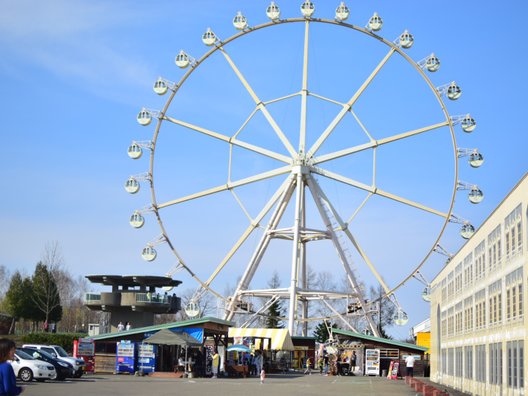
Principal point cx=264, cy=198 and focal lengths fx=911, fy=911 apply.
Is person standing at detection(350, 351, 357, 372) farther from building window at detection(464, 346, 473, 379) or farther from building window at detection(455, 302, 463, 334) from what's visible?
building window at detection(464, 346, 473, 379)

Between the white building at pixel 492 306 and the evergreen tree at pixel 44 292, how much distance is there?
225 feet

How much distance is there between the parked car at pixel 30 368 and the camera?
127 feet

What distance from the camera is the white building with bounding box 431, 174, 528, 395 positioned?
22031 millimetres

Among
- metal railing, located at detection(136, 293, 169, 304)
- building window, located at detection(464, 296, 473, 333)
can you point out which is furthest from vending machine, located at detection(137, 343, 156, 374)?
metal railing, located at detection(136, 293, 169, 304)

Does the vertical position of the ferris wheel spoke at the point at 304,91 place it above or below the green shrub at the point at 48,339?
above

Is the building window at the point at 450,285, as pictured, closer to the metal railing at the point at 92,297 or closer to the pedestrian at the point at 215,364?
the pedestrian at the point at 215,364

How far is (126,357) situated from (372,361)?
18.0 metres

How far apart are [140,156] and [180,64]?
6.64 meters

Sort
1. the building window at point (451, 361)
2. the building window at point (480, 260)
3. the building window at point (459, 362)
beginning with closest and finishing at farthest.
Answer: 1. the building window at point (480, 260)
2. the building window at point (459, 362)
3. the building window at point (451, 361)

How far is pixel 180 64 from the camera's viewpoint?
60.0m

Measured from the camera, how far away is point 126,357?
50500 millimetres

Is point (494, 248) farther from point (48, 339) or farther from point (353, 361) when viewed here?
point (48, 339)

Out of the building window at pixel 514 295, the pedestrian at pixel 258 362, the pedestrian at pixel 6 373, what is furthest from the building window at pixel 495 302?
the pedestrian at pixel 258 362

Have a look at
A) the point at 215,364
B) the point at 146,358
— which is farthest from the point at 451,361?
the point at 146,358
